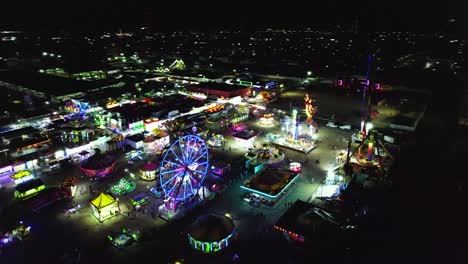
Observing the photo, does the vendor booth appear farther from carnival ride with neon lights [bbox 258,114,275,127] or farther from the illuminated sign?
carnival ride with neon lights [bbox 258,114,275,127]

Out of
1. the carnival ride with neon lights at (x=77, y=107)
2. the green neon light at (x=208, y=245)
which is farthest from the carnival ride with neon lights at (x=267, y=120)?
the carnival ride with neon lights at (x=77, y=107)

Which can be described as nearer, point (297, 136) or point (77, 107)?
point (297, 136)

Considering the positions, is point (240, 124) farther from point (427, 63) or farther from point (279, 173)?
point (427, 63)

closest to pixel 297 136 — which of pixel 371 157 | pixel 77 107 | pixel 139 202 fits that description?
pixel 371 157

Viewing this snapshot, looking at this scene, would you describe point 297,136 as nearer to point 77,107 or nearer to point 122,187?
point 122,187

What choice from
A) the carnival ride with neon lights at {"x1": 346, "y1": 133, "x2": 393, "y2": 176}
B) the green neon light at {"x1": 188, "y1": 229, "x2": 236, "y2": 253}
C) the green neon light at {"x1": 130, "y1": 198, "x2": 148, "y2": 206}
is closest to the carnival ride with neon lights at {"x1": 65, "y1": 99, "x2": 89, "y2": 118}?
the green neon light at {"x1": 130, "y1": 198, "x2": 148, "y2": 206}

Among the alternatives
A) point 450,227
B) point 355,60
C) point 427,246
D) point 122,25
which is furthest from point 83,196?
point 122,25

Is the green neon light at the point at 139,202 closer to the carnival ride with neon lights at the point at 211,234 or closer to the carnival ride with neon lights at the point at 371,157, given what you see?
the carnival ride with neon lights at the point at 211,234

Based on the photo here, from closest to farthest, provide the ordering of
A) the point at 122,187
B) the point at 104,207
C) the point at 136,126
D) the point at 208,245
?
the point at 208,245 < the point at 104,207 < the point at 122,187 < the point at 136,126

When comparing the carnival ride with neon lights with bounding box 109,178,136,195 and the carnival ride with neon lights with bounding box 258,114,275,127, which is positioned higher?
the carnival ride with neon lights with bounding box 258,114,275,127

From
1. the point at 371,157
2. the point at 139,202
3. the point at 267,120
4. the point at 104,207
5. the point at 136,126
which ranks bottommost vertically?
the point at 139,202

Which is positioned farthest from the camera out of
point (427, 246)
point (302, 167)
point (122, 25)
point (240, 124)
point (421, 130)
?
point (122, 25)
